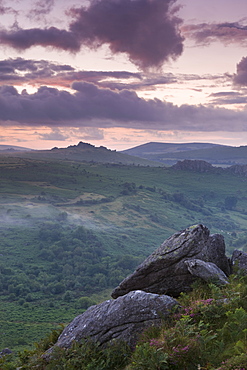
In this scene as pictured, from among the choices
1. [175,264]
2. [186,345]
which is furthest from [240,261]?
[186,345]

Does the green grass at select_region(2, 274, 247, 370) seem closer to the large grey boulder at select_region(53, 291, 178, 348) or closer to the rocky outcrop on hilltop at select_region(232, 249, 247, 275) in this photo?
the large grey boulder at select_region(53, 291, 178, 348)

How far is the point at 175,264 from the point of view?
1911 cm

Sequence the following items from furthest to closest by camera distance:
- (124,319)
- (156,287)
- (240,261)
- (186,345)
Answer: (240,261)
(156,287)
(124,319)
(186,345)

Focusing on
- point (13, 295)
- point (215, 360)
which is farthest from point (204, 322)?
point (13, 295)

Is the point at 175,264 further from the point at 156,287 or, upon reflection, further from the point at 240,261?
the point at 240,261

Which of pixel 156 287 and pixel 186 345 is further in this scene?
pixel 156 287

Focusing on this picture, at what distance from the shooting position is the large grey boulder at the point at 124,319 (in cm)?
1476

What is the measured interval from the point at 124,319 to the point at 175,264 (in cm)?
508

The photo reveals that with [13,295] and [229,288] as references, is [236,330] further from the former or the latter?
[13,295]

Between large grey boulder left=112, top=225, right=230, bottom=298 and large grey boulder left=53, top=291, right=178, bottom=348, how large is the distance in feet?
10.7

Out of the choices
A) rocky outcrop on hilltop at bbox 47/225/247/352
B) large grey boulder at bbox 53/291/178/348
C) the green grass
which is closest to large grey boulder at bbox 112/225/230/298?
rocky outcrop on hilltop at bbox 47/225/247/352

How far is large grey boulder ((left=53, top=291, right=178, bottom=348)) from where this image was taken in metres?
14.8

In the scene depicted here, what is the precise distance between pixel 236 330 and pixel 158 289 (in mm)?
6729

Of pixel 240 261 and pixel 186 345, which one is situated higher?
pixel 240 261
